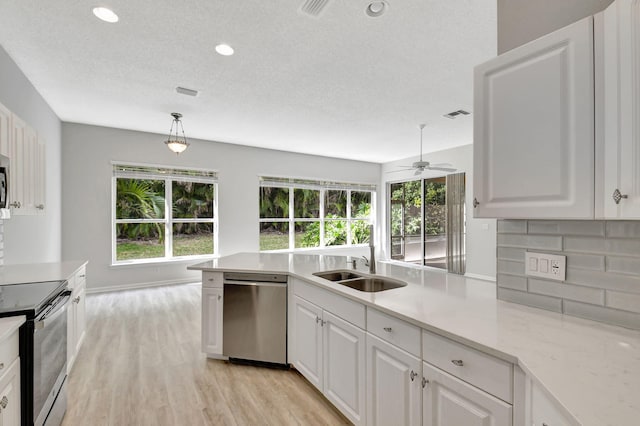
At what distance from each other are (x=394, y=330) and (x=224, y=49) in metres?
2.63

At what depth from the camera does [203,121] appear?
187 inches

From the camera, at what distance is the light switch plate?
4.57 feet

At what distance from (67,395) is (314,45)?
10.9 feet

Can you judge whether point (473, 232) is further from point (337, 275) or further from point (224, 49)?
point (224, 49)

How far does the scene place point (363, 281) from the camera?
7.78 feet

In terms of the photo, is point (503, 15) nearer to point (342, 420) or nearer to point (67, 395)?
point (342, 420)

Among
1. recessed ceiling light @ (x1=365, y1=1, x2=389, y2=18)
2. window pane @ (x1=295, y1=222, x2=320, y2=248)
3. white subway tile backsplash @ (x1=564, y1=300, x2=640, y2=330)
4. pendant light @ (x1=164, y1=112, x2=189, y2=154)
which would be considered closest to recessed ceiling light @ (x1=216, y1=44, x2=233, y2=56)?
recessed ceiling light @ (x1=365, y1=1, x2=389, y2=18)

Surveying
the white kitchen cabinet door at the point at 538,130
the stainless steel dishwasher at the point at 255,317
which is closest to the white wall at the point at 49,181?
the stainless steel dishwasher at the point at 255,317

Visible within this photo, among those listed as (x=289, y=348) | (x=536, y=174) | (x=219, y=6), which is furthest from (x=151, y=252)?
(x=536, y=174)

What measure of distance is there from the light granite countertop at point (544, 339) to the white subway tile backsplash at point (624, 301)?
86 millimetres

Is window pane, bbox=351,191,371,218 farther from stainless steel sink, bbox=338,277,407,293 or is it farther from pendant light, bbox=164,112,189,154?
stainless steel sink, bbox=338,277,407,293

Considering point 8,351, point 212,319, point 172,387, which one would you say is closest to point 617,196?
point 8,351

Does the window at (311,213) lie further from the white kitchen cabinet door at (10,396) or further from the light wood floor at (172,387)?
the white kitchen cabinet door at (10,396)

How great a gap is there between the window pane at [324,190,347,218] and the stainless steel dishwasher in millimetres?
5299
